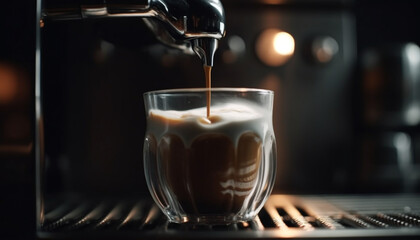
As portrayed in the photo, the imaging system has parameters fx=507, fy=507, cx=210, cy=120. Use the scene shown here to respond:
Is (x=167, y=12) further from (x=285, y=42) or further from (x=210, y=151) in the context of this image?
(x=285, y=42)

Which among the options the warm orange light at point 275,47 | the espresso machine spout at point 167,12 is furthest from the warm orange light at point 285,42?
the espresso machine spout at point 167,12

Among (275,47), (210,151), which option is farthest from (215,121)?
(275,47)

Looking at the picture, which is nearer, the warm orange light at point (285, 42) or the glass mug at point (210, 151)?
the glass mug at point (210, 151)

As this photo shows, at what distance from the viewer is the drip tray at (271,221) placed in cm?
36

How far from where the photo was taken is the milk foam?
1.37 ft

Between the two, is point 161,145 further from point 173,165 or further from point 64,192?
point 64,192

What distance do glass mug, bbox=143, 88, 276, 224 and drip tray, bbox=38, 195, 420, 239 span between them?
0.9 inches

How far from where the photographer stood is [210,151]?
0.41m

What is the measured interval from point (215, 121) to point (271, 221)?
0.34ft

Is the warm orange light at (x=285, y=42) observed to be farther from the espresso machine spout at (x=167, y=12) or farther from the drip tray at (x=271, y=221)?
the espresso machine spout at (x=167, y=12)

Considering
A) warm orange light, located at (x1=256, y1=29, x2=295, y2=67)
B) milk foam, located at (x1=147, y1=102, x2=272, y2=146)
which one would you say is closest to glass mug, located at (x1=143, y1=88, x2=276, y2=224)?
milk foam, located at (x1=147, y1=102, x2=272, y2=146)

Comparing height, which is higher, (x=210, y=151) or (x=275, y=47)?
(x=275, y=47)

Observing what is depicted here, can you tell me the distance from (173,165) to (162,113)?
46mm

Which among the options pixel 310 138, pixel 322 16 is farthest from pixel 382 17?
pixel 310 138
